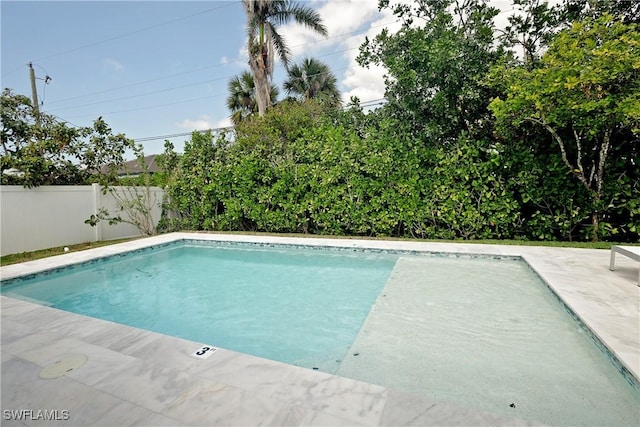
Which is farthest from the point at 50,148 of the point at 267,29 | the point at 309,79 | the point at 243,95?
the point at 309,79

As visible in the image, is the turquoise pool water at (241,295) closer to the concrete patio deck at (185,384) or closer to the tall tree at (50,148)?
the concrete patio deck at (185,384)

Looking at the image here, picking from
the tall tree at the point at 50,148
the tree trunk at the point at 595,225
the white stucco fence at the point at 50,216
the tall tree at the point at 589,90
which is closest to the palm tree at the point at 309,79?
the tall tree at the point at 50,148

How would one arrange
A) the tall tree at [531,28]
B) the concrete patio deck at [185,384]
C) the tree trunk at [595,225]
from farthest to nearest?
the tall tree at [531,28]
the tree trunk at [595,225]
the concrete patio deck at [185,384]

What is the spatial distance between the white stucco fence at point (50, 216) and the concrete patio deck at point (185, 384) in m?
5.54

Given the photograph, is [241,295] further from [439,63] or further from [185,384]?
[439,63]

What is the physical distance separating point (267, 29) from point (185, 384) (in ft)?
56.0

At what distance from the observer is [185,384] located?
2.54 metres

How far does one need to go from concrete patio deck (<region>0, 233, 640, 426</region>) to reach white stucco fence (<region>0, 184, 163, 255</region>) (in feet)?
18.2

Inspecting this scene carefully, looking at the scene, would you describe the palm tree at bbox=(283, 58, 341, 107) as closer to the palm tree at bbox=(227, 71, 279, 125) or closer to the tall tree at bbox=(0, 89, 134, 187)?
the palm tree at bbox=(227, 71, 279, 125)

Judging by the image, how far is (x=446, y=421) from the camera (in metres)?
2.10

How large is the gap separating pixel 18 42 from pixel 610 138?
64.4 feet

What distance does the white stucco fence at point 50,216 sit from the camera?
8.09 meters

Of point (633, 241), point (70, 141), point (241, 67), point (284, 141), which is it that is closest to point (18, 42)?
point (70, 141)

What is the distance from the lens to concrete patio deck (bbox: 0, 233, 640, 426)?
2166 millimetres
